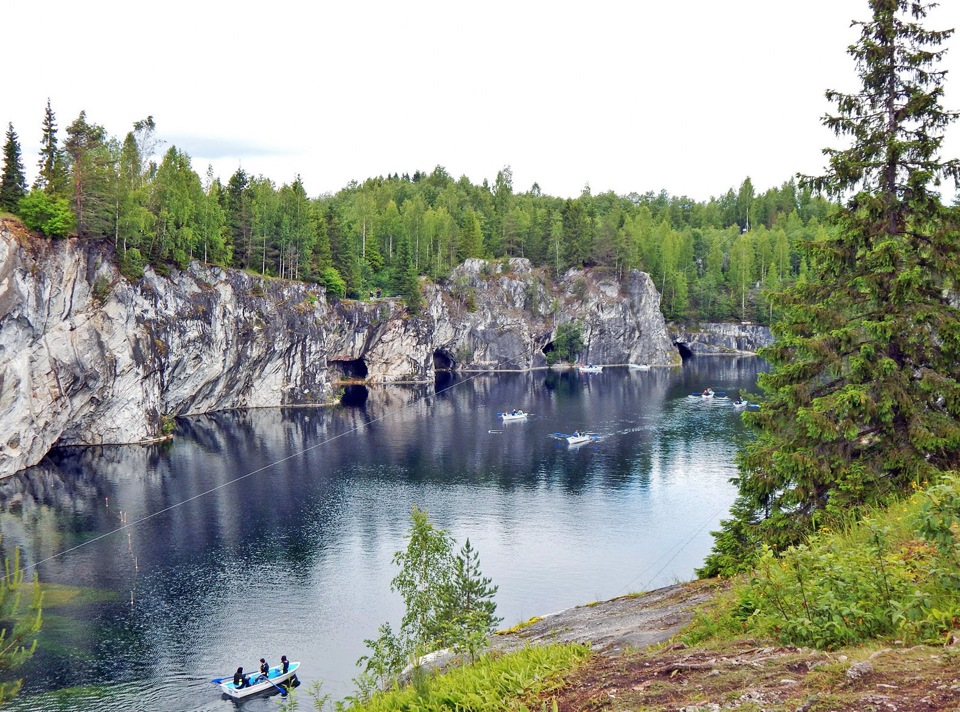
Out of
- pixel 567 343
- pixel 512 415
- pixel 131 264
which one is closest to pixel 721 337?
pixel 567 343

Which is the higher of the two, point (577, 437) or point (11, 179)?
Answer: point (11, 179)

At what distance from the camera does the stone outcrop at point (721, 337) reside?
14838cm

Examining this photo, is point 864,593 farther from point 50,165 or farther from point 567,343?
point 567,343

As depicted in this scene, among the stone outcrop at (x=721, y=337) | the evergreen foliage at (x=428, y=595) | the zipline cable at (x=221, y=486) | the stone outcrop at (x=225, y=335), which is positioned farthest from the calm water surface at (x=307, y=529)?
the stone outcrop at (x=721, y=337)

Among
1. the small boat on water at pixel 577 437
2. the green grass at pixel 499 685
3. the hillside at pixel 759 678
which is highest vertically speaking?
the hillside at pixel 759 678

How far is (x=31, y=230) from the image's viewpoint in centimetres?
5844

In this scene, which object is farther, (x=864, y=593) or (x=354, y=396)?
(x=354, y=396)

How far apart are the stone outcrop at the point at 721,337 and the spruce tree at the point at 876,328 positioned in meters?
135

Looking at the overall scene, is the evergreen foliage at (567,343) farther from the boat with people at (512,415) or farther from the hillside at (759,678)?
the hillside at (759,678)

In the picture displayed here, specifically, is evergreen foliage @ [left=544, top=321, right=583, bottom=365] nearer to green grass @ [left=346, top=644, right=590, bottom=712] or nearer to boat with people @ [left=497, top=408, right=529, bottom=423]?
boat with people @ [left=497, top=408, right=529, bottom=423]

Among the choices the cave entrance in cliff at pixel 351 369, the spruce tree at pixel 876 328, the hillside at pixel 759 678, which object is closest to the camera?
the hillside at pixel 759 678

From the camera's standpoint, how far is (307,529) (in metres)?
46.2

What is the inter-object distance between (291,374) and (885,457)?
83.7m

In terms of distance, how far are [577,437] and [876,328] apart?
183ft
